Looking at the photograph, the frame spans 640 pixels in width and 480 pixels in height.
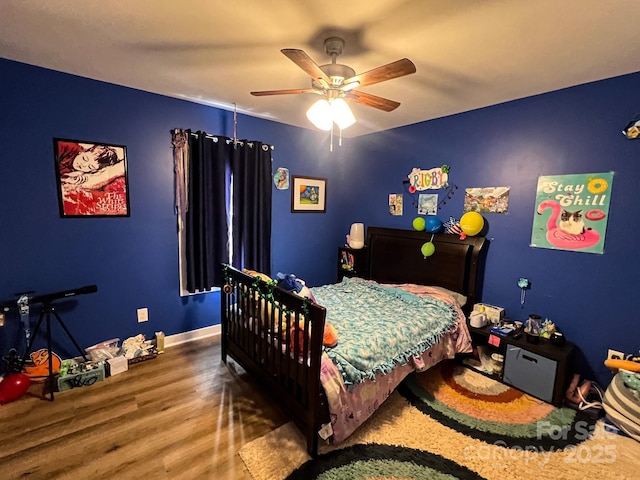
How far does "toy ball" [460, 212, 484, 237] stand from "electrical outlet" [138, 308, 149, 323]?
325cm

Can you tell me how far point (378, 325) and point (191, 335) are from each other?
212 cm

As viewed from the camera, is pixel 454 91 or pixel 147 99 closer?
pixel 454 91

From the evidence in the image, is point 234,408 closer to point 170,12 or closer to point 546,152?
point 170,12

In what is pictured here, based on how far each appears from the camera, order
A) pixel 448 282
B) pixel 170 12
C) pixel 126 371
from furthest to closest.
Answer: pixel 448 282, pixel 126 371, pixel 170 12

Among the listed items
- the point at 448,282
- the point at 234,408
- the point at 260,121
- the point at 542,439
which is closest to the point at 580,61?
the point at 448,282

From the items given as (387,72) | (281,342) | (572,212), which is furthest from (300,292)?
(572,212)

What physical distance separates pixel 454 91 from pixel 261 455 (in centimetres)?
305

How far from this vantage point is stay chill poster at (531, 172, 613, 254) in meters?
2.28

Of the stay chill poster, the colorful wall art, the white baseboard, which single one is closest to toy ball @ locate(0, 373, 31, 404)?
the white baseboard

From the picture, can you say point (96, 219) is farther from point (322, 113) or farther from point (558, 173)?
point (558, 173)

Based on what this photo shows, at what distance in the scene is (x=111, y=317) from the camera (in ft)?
9.06

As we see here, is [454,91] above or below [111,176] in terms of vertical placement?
above

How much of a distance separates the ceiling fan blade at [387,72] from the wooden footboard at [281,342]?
51.5 inches

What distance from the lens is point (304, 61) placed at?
1.51 meters
